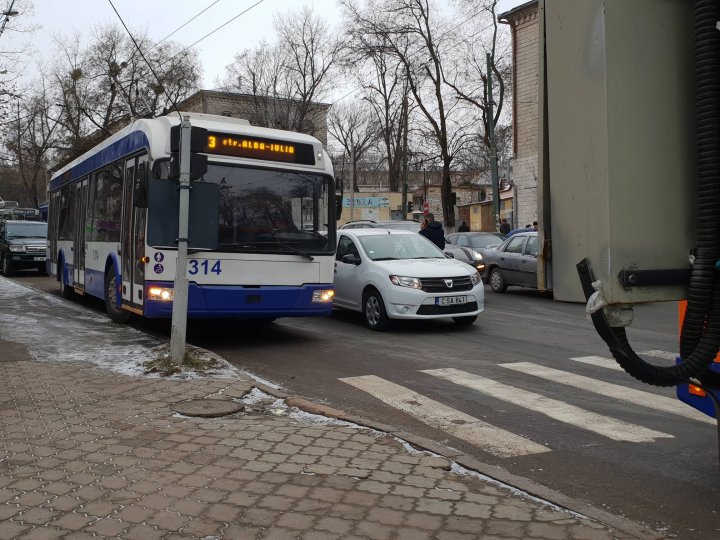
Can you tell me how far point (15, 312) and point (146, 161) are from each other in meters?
5.16

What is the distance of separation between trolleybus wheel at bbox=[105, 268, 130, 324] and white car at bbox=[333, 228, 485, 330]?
3.62 metres

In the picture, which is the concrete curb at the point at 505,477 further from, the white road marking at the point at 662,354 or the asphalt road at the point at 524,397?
the white road marking at the point at 662,354

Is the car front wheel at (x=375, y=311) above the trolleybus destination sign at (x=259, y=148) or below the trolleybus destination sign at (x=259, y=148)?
below

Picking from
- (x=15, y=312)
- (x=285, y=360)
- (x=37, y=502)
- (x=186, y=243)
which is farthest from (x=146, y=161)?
(x=37, y=502)

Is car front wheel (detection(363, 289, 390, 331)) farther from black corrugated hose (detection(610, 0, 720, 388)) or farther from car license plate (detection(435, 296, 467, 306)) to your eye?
black corrugated hose (detection(610, 0, 720, 388))

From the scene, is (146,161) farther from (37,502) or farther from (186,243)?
(37,502)

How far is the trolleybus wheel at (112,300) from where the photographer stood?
11.1 metres

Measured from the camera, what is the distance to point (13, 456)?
4664mm

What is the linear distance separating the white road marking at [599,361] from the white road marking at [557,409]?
1667 millimetres

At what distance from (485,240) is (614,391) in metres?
15.1

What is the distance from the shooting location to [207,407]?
236 inches

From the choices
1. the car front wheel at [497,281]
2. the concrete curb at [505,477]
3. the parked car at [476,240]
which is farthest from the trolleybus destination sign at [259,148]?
the parked car at [476,240]

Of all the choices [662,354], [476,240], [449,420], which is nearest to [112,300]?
[449,420]

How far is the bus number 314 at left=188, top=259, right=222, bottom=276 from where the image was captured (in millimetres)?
9055
